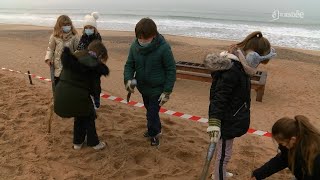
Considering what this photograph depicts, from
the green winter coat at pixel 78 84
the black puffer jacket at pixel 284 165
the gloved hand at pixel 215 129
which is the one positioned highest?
the green winter coat at pixel 78 84

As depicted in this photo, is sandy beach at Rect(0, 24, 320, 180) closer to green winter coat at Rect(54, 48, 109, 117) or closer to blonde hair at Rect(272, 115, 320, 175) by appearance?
green winter coat at Rect(54, 48, 109, 117)

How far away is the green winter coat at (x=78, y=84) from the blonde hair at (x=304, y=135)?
221 cm

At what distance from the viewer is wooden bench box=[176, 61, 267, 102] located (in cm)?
770

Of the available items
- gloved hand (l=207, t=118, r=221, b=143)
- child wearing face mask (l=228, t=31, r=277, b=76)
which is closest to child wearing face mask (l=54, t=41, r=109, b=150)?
gloved hand (l=207, t=118, r=221, b=143)

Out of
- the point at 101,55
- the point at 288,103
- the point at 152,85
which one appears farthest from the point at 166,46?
the point at 288,103

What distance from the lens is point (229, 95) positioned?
3439mm

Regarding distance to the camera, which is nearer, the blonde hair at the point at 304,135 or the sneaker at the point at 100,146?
the blonde hair at the point at 304,135

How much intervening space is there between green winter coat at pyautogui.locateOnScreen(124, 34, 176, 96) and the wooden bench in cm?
372

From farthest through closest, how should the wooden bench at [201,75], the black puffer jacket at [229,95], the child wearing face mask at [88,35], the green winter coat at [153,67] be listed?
the wooden bench at [201,75], the child wearing face mask at [88,35], the green winter coat at [153,67], the black puffer jacket at [229,95]

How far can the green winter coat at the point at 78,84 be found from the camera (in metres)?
4.11

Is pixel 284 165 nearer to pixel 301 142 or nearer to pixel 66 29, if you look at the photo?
pixel 301 142

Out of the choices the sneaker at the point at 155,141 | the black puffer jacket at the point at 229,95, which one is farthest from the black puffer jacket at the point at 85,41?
the black puffer jacket at the point at 229,95

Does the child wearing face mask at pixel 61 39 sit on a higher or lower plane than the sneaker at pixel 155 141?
higher

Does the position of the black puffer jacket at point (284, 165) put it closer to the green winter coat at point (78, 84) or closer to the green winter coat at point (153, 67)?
the green winter coat at point (153, 67)
